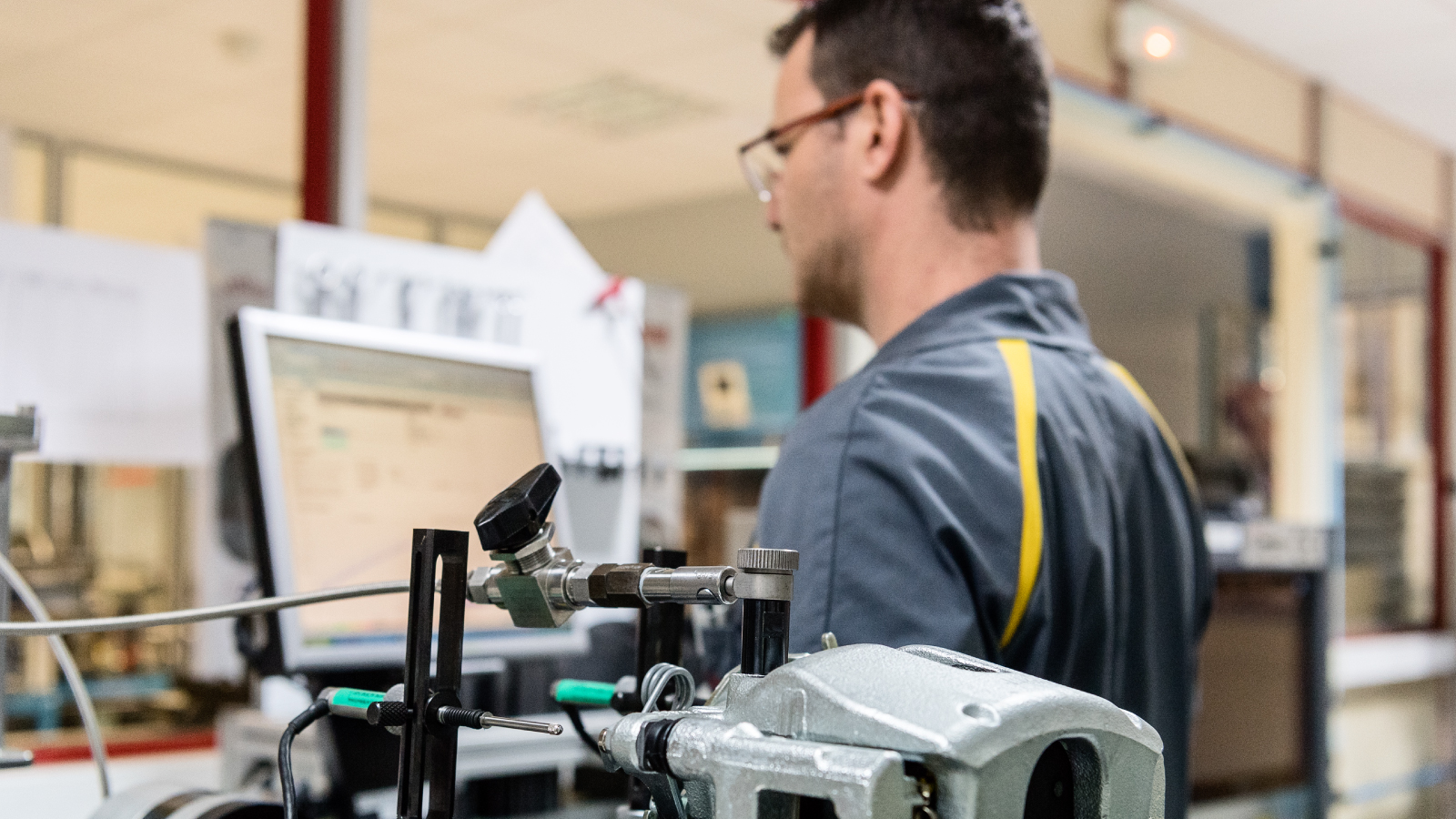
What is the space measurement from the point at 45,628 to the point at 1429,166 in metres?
5.74

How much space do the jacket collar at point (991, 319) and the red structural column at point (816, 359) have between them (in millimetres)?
1797

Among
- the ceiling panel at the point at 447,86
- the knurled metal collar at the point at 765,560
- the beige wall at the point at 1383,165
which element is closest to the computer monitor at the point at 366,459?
the knurled metal collar at the point at 765,560

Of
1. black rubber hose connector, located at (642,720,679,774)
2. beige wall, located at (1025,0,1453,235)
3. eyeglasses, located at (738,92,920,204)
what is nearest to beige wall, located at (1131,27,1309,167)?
beige wall, located at (1025,0,1453,235)

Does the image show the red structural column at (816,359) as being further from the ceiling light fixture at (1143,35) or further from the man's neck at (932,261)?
the man's neck at (932,261)

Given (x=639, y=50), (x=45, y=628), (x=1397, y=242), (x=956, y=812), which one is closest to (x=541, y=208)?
(x=45, y=628)

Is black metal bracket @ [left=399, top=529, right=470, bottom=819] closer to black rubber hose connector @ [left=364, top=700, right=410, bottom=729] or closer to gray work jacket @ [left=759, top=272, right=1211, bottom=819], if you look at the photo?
black rubber hose connector @ [left=364, top=700, right=410, bottom=729]

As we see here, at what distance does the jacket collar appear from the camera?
1002 mm

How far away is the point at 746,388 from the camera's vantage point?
10.1 ft

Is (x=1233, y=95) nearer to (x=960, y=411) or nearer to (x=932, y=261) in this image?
(x=932, y=261)

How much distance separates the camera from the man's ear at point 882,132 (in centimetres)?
112

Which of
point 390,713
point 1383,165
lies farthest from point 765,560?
point 1383,165

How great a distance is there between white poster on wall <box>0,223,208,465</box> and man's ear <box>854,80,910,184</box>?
33.7 inches

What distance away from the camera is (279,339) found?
1139 mm

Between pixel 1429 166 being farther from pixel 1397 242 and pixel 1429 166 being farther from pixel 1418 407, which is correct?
pixel 1418 407
